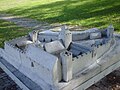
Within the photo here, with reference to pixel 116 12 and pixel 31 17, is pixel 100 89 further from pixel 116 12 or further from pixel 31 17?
pixel 31 17

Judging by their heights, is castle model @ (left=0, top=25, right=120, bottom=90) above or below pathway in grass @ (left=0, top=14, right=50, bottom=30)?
above

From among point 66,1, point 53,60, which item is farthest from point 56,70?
point 66,1

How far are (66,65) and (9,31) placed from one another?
41.0ft

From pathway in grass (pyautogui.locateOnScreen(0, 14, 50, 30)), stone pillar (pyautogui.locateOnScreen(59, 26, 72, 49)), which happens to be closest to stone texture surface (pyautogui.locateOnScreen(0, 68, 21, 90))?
stone pillar (pyautogui.locateOnScreen(59, 26, 72, 49))

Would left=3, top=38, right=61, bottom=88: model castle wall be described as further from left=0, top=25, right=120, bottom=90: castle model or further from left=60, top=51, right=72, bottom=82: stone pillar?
left=60, top=51, right=72, bottom=82: stone pillar

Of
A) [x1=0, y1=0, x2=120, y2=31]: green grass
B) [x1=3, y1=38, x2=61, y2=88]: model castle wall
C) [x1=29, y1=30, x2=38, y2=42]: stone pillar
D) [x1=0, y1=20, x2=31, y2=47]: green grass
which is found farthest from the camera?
[x1=0, y1=0, x2=120, y2=31]: green grass

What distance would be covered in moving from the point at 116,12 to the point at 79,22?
4.82 meters

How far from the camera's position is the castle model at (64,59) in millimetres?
9156

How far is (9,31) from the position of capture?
2031 cm

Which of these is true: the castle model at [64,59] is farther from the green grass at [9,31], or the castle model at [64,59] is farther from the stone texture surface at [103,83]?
the green grass at [9,31]

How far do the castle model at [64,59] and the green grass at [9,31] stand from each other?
5.44m

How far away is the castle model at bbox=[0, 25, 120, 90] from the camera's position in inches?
360

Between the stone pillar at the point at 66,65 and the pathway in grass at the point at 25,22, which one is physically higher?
the stone pillar at the point at 66,65

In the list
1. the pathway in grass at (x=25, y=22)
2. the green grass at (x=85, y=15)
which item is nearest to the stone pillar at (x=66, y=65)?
the green grass at (x=85, y=15)
